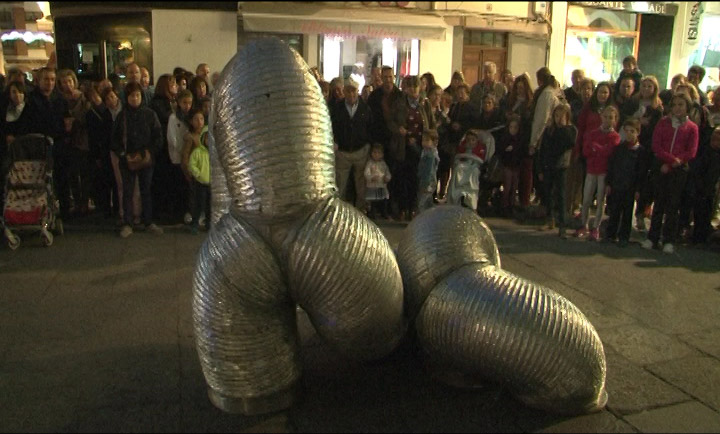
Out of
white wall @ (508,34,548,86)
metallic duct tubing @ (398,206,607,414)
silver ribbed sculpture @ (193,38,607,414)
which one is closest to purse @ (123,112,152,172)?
silver ribbed sculpture @ (193,38,607,414)

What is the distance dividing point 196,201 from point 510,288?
18.1 feet

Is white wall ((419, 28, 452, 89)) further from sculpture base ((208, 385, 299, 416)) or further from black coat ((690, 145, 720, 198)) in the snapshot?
sculpture base ((208, 385, 299, 416))

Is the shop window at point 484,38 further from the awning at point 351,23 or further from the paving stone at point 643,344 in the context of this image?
the paving stone at point 643,344

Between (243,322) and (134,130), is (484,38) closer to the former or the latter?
(134,130)

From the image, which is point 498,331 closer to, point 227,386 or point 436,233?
point 436,233

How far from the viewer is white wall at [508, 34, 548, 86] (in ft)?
58.1

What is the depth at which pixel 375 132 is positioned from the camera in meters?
9.02

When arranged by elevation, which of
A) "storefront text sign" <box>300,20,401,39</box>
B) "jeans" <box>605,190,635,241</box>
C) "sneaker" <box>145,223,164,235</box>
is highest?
"storefront text sign" <box>300,20,401,39</box>

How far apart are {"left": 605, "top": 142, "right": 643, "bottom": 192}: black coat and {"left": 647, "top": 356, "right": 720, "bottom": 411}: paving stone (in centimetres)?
374

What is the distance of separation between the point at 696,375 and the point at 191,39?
534 inches

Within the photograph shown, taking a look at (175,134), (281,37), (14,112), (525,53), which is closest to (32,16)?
(281,37)

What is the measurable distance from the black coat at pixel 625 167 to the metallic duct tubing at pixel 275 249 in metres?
5.42

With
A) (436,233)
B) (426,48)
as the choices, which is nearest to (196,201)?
(436,233)

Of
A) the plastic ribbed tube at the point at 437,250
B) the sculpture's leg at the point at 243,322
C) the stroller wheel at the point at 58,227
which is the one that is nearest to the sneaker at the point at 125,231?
the stroller wheel at the point at 58,227
